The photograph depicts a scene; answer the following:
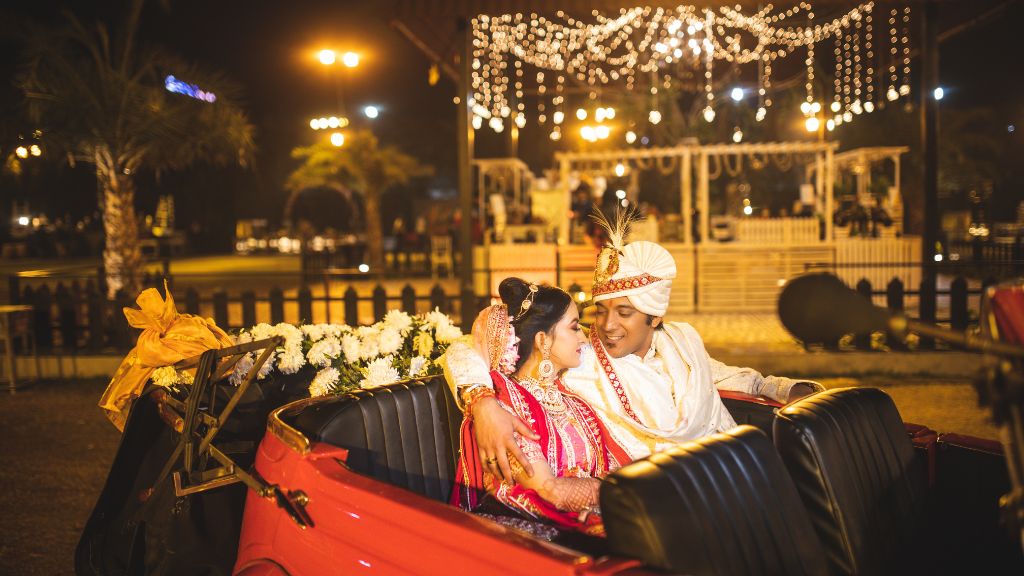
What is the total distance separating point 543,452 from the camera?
2979 millimetres

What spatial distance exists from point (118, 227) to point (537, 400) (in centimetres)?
991

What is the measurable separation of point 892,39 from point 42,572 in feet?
44.0

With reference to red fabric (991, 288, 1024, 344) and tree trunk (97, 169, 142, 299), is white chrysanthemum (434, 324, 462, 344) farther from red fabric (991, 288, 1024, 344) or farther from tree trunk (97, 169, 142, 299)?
tree trunk (97, 169, 142, 299)

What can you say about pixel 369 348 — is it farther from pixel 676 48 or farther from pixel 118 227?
pixel 676 48

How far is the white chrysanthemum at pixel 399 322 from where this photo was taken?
4586 millimetres

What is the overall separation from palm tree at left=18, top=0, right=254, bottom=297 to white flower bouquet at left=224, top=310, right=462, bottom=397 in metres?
6.83

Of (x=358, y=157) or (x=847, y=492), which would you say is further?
(x=358, y=157)

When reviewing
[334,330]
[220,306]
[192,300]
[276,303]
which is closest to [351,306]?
[276,303]

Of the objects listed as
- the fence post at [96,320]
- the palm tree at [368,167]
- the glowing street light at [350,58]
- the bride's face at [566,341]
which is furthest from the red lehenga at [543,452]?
the palm tree at [368,167]

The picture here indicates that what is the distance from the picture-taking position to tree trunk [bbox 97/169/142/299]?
11133mm

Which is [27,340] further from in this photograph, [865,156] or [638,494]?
[865,156]

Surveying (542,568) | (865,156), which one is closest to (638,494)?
(542,568)

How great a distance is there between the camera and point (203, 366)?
3145 mm

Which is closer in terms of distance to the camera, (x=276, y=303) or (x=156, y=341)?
(x=156, y=341)
